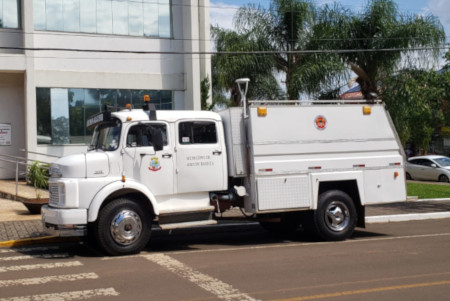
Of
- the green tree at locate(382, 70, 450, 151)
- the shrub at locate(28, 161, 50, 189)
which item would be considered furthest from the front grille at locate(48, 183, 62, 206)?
the green tree at locate(382, 70, 450, 151)

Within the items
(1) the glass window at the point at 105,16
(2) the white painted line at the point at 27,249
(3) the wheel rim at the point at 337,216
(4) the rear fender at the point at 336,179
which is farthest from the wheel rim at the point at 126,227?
(1) the glass window at the point at 105,16

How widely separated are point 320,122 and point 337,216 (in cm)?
188

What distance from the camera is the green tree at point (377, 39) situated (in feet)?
74.9

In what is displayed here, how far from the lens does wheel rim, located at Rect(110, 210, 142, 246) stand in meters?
9.82

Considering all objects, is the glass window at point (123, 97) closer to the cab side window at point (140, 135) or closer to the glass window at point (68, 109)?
the glass window at point (68, 109)

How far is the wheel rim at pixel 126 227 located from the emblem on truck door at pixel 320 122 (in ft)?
12.9

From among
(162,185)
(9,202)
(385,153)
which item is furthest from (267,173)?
(9,202)

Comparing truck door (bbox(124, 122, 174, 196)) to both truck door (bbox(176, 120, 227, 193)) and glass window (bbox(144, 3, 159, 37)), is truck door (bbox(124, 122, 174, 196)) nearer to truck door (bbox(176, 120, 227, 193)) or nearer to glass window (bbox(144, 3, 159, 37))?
truck door (bbox(176, 120, 227, 193))

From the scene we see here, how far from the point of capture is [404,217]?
14.9 meters

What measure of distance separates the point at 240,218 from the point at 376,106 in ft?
12.2

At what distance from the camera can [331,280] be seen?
7820 mm

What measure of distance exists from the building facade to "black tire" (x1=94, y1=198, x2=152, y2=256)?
39.0ft

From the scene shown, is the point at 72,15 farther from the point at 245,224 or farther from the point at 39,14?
the point at 245,224

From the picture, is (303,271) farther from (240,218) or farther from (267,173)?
(240,218)
